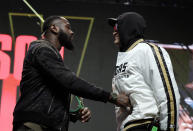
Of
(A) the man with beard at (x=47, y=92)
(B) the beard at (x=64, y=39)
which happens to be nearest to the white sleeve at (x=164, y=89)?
(A) the man with beard at (x=47, y=92)

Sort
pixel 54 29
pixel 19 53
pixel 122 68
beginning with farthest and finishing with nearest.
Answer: pixel 19 53 → pixel 54 29 → pixel 122 68

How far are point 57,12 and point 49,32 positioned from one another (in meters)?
2.61

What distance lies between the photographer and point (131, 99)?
194 cm

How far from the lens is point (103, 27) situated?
16.2ft

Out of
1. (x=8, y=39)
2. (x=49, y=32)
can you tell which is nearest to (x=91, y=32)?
(x=8, y=39)

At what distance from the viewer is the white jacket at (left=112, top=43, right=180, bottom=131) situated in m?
1.86

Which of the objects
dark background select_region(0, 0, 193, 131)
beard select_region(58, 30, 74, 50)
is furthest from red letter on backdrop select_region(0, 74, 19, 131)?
beard select_region(58, 30, 74, 50)

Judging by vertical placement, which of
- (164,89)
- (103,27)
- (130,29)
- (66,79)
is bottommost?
(164,89)

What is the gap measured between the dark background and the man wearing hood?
9.12 ft

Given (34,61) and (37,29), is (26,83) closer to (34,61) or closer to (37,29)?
(34,61)

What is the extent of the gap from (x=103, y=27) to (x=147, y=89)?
3091 millimetres

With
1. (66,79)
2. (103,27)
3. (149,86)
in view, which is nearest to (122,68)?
(149,86)

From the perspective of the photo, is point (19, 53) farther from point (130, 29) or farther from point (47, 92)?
point (130, 29)

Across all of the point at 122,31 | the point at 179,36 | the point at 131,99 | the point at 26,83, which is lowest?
the point at 131,99
